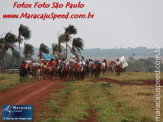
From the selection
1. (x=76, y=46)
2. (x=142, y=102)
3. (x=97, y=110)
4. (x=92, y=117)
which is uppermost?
(x=76, y=46)

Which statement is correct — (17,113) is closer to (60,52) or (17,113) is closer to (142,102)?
(142,102)

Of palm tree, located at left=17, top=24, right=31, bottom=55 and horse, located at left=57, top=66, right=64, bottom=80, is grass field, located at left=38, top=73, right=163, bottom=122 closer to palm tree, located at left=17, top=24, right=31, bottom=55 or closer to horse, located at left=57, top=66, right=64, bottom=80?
horse, located at left=57, top=66, right=64, bottom=80

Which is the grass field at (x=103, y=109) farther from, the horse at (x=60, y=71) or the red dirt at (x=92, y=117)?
the horse at (x=60, y=71)

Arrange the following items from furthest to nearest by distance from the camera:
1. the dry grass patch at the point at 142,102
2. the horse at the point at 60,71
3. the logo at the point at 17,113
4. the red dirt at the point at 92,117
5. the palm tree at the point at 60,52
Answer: the palm tree at the point at 60,52
the horse at the point at 60,71
the dry grass patch at the point at 142,102
the red dirt at the point at 92,117
the logo at the point at 17,113

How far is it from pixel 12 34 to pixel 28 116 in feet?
164

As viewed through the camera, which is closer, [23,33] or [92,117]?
[92,117]

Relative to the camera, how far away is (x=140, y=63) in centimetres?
16688

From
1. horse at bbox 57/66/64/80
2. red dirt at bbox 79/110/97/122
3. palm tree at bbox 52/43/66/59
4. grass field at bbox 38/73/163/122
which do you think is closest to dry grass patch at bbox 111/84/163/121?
grass field at bbox 38/73/163/122

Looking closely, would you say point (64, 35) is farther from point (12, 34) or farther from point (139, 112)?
point (139, 112)

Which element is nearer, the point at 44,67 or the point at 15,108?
the point at 15,108

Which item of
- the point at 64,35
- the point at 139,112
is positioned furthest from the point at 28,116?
the point at 64,35

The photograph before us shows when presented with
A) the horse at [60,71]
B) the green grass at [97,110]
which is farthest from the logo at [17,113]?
the horse at [60,71]

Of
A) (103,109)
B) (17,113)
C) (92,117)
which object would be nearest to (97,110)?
(103,109)

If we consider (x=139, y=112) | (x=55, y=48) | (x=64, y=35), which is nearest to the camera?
(x=139, y=112)
